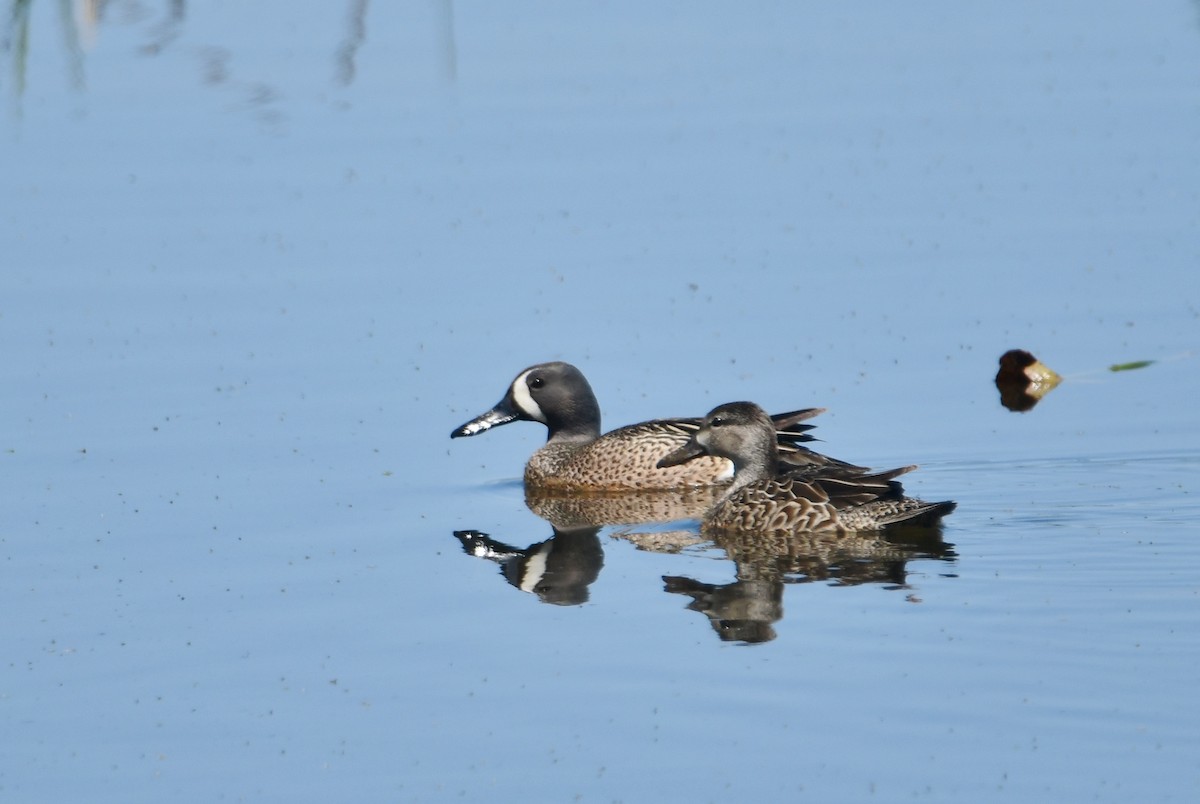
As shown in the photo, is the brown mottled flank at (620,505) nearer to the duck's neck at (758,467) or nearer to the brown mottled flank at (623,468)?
the brown mottled flank at (623,468)

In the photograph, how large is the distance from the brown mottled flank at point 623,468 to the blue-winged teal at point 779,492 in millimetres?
417

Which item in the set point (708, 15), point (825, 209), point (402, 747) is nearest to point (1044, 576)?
point (402, 747)

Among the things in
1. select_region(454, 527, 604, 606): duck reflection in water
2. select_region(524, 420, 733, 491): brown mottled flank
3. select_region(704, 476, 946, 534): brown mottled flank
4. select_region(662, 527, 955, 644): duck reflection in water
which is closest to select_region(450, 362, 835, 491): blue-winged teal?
select_region(524, 420, 733, 491): brown mottled flank

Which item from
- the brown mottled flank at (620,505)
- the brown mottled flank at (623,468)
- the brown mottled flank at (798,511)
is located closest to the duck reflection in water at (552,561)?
the brown mottled flank at (620,505)

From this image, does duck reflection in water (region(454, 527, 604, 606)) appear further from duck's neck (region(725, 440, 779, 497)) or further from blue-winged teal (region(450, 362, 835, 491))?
blue-winged teal (region(450, 362, 835, 491))

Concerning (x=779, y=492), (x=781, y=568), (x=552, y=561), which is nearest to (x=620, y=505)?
(x=779, y=492)

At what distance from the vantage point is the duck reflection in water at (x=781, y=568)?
31.7 ft

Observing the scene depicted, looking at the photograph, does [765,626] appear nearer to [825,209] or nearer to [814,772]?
[814,772]

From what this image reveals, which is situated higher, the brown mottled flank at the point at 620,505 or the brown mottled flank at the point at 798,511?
the brown mottled flank at the point at 798,511

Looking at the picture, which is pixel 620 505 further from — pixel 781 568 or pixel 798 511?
pixel 781 568

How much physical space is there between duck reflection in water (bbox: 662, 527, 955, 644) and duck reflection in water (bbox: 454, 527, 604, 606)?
0.51 m

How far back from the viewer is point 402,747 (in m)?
8.15

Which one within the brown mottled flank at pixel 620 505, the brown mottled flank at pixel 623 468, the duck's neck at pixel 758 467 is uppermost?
the duck's neck at pixel 758 467

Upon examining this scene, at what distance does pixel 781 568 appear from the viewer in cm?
1066
